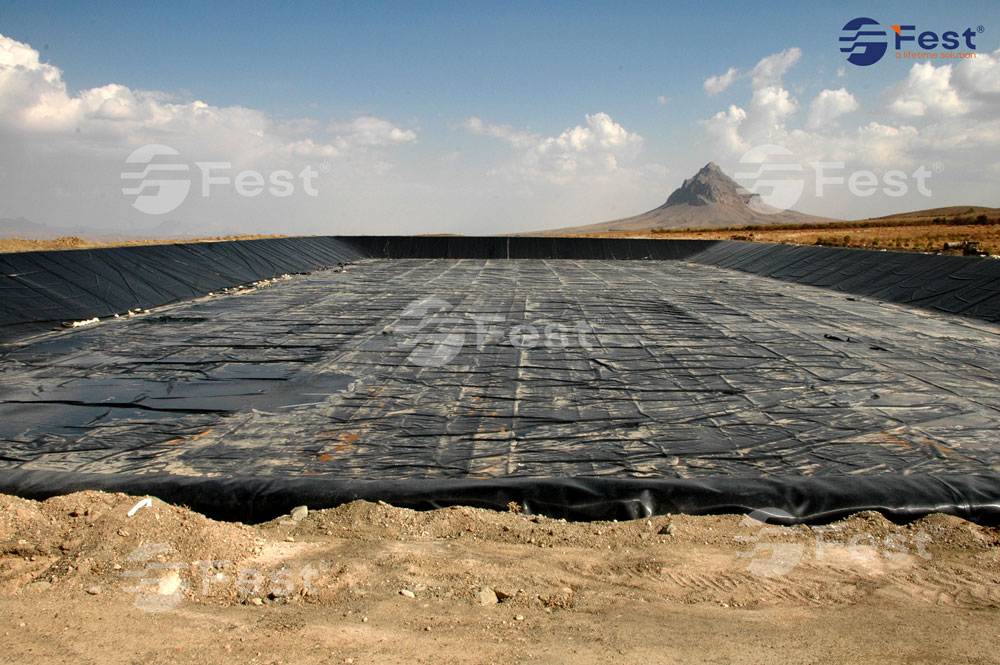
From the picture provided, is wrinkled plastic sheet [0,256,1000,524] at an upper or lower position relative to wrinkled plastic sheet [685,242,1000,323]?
lower

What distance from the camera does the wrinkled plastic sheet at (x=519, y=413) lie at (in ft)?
10.4

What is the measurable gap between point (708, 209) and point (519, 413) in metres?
129

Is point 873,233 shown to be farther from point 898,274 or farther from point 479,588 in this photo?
point 479,588

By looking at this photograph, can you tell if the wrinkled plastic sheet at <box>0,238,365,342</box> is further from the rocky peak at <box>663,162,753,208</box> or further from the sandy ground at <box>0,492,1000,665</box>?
the rocky peak at <box>663,162,753,208</box>

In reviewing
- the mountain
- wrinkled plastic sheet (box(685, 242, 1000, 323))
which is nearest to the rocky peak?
the mountain

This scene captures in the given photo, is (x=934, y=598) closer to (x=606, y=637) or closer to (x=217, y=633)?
(x=606, y=637)

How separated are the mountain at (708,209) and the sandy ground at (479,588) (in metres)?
115

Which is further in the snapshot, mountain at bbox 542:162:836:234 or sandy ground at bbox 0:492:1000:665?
mountain at bbox 542:162:836:234

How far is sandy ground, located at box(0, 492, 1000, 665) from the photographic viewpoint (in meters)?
2.17

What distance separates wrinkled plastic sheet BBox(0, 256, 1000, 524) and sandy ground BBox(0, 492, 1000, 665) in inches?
7.0

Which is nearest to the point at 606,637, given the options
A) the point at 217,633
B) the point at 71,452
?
the point at 217,633
